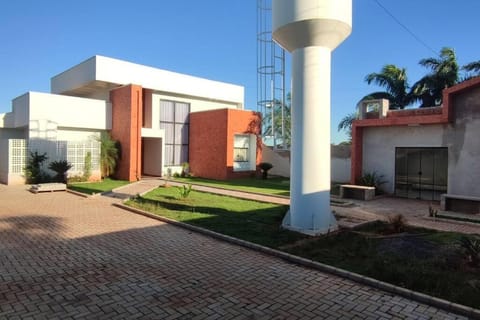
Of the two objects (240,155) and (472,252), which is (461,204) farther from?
(240,155)

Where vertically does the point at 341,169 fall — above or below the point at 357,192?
above

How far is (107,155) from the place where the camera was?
21297 millimetres

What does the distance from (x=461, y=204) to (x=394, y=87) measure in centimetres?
1744

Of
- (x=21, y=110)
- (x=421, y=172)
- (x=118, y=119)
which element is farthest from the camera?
(x=118, y=119)

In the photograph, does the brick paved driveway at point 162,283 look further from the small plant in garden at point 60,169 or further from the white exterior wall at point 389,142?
the small plant in garden at point 60,169

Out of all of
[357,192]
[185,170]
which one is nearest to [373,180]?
[357,192]

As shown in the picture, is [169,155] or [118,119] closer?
[118,119]

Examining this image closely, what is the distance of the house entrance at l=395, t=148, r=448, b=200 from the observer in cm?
1427

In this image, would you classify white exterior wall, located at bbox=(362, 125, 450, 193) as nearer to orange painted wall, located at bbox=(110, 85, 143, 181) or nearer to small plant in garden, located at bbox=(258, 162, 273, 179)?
small plant in garden, located at bbox=(258, 162, 273, 179)

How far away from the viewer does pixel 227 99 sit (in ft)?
94.3

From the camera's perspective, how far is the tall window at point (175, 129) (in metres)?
23.8

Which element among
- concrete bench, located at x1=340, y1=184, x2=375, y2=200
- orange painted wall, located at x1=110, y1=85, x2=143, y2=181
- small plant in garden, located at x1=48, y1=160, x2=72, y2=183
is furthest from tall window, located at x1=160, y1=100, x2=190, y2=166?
concrete bench, located at x1=340, y1=184, x2=375, y2=200

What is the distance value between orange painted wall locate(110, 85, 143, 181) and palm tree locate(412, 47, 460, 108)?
66.9ft

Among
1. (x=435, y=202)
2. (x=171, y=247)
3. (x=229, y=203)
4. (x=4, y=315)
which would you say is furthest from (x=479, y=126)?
(x=4, y=315)
